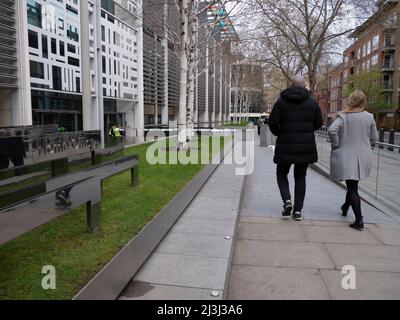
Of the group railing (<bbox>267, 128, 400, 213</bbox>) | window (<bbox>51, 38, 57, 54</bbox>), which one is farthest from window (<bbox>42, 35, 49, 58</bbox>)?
railing (<bbox>267, 128, 400, 213</bbox>)

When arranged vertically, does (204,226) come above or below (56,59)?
below

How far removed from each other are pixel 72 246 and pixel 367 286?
2766 mm

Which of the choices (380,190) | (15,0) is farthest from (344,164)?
(15,0)

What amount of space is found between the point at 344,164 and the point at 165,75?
134 feet

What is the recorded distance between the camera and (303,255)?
4.24 m

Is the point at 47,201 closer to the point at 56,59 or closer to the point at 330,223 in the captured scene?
the point at 330,223

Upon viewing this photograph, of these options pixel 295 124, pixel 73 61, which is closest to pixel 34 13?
pixel 73 61

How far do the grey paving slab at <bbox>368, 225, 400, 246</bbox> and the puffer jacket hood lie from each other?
2.05 m

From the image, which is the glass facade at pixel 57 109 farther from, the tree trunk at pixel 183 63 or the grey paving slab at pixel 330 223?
the grey paving slab at pixel 330 223

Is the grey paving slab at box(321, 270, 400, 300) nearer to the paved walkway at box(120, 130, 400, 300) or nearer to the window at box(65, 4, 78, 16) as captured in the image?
the paved walkway at box(120, 130, 400, 300)

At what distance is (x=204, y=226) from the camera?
4840 mm

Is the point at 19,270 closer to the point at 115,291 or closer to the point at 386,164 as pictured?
the point at 115,291

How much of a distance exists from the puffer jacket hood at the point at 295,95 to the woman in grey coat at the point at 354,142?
558mm

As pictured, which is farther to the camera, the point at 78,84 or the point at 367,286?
the point at 78,84
